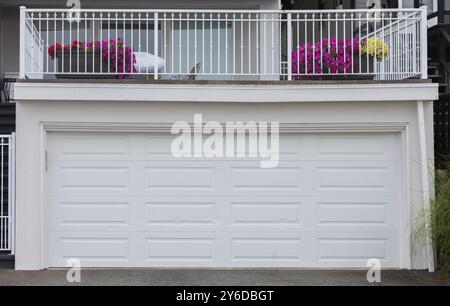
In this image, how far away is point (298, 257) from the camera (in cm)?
870

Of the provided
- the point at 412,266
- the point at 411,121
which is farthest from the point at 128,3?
the point at 412,266

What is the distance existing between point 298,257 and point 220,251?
1.15m

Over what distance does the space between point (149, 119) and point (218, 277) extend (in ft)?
8.05

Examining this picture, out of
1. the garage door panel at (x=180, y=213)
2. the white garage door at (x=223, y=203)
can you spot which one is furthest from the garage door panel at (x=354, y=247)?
the garage door panel at (x=180, y=213)

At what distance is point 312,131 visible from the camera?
343 inches

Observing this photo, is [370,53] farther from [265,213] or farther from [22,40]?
[22,40]

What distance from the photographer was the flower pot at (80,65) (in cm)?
862

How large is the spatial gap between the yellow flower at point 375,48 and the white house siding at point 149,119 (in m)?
0.79

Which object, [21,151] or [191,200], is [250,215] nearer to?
[191,200]

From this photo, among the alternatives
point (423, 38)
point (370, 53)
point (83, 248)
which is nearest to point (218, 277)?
point (83, 248)

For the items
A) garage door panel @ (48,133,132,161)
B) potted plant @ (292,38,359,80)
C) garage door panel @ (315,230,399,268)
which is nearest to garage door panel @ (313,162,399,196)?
A: garage door panel @ (315,230,399,268)

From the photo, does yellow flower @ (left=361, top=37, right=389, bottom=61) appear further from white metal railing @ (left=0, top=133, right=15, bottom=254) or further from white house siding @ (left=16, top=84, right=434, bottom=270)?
white metal railing @ (left=0, top=133, right=15, bottom=254)

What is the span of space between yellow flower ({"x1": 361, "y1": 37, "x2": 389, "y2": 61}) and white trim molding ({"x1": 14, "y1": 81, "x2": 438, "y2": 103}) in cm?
65

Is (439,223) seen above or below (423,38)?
below
